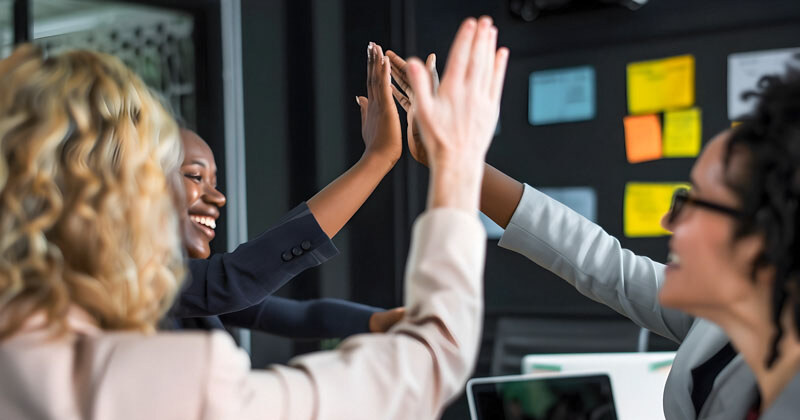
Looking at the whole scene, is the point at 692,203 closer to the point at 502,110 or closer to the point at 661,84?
the point at 661,84

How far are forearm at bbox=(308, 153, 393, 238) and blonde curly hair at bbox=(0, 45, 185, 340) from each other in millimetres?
533

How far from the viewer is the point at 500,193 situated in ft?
4.21

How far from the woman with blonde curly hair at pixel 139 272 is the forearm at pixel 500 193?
44cm

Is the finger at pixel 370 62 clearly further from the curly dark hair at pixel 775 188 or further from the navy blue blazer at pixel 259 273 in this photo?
the curly dark hair at pixel 775 188

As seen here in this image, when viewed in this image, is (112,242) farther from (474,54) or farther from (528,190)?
(528,190)

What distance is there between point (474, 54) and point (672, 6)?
2.02 meters

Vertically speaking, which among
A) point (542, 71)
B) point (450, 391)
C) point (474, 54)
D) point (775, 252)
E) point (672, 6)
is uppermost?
point (672, 6)

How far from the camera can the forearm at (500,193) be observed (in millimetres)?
1279

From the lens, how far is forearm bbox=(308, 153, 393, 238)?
1.27 m

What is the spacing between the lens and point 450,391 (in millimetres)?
791

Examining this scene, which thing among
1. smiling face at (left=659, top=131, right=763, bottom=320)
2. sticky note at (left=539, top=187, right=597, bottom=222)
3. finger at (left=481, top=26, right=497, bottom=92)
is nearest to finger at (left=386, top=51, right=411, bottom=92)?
finger at (left=481, top=26, right=497, bottom=92)

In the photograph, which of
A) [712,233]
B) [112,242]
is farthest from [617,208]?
[112,242]

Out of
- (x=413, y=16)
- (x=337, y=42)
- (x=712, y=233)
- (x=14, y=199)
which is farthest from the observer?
(x=337, y=42)

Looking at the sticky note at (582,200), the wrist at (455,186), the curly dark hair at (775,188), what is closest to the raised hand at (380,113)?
the wrist at (455,186)
